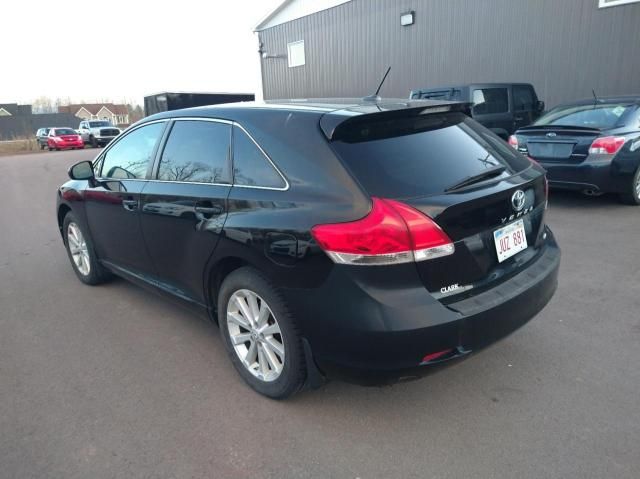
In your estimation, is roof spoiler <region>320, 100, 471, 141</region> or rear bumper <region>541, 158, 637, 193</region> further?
rear bumper <region>541, 158, 637, 193</region>

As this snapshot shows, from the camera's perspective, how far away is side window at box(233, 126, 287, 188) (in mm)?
2629

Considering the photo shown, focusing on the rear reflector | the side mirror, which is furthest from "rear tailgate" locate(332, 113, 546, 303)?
the side mirror

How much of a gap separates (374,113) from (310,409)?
165 cm

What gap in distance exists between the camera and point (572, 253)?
5039 millimetres

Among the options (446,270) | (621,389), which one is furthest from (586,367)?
(446,270)

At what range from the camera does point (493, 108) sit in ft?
33.8

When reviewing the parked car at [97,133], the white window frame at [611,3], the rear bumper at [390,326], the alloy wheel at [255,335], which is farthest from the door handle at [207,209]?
the parked car at [97,133]

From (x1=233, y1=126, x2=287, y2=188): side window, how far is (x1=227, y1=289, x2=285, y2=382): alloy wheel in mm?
620

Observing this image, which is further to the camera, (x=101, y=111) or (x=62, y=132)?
(x=101, y=111)

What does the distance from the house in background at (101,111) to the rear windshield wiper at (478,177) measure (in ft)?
273

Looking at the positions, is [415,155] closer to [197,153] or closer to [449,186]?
[449,186]

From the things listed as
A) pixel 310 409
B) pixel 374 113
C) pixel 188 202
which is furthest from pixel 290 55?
pixel 310 409

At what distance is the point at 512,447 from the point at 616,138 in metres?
5.62

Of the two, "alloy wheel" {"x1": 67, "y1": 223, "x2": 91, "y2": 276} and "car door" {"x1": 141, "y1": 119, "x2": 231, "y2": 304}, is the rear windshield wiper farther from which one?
"alloy wheel" {"x1": 67, "y1": 223, "x2": 91, "y2": 276}
